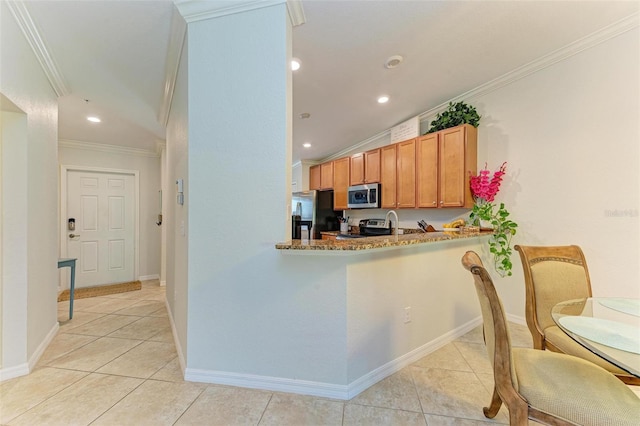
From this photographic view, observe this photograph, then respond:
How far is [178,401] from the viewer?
4.98ft

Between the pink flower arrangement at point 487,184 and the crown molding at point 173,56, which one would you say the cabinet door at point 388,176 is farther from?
the crown molding at point 173,56

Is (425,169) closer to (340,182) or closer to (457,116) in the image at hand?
(457,116)

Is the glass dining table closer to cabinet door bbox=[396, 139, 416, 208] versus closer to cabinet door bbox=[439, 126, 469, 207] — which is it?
cabinet door bbox=[439, 126, 469, 207]

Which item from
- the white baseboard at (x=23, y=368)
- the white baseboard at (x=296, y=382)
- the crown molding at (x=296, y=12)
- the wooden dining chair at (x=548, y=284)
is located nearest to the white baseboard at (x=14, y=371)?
the white baseboard at (x=23, y=368)

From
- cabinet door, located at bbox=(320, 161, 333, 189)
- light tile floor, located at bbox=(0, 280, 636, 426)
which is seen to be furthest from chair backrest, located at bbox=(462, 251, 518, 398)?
cabinet door, located at bbox=(320, 161, 333, 189)

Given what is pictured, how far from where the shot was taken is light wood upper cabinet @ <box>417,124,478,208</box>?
2.81 m

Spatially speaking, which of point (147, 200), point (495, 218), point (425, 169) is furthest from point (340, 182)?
point (147, 200)

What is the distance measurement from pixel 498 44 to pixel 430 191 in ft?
5.09

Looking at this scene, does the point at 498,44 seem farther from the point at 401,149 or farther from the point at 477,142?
the point at 401,149

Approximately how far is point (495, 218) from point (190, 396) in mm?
3097

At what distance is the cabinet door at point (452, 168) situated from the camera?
111 inches

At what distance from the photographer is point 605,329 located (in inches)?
44.0

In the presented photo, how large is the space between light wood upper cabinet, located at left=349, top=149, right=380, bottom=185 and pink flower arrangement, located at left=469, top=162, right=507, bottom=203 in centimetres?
143

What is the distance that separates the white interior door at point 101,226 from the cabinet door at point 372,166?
4.29 meters
